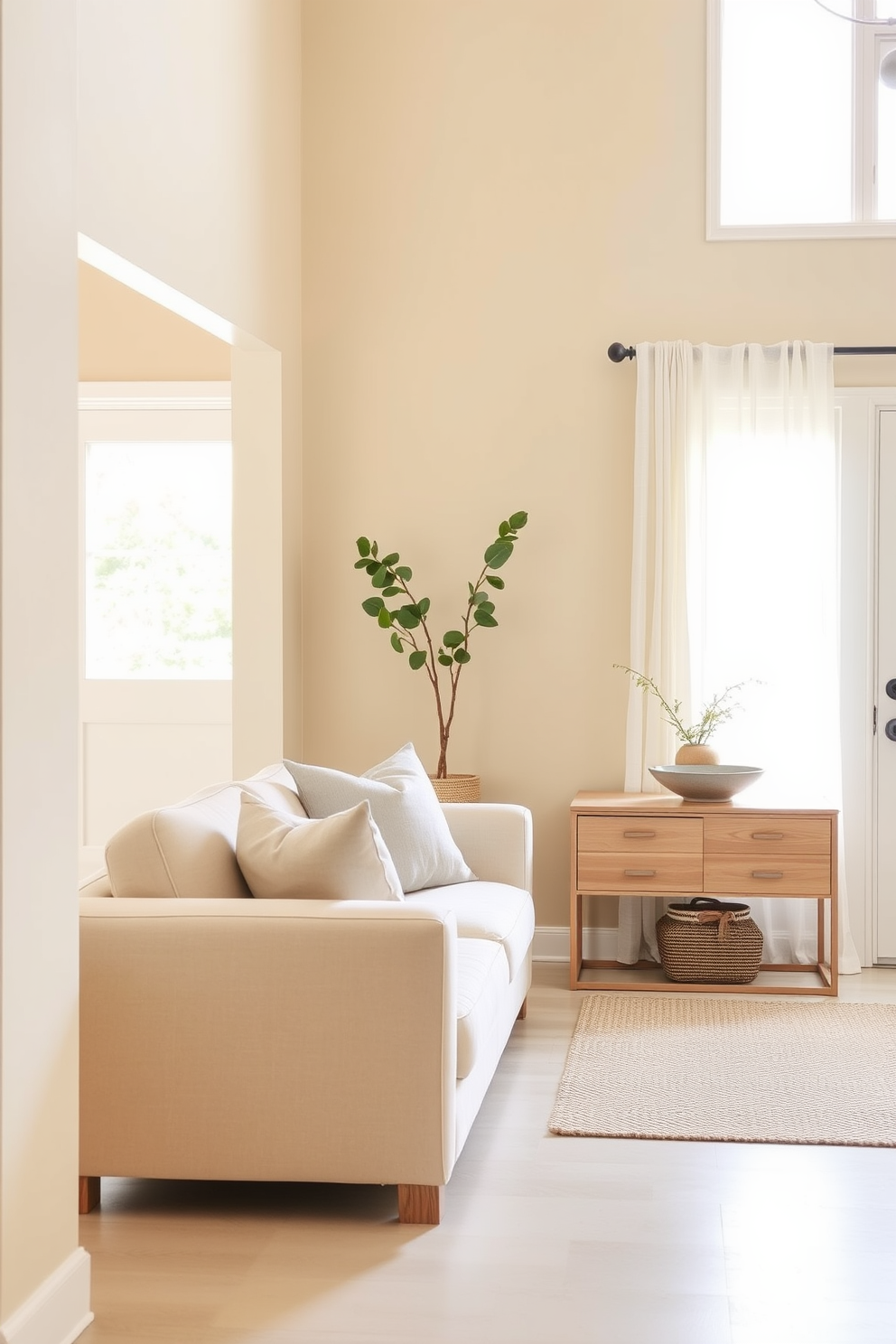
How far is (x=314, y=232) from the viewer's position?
5.41 m

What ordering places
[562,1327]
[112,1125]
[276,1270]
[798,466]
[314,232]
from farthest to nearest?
1. [314,232]
2. [798,466]
3. [112,1125]
4. [276,1270]
5. [562,1327]

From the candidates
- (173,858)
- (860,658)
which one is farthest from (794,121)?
(173,858)

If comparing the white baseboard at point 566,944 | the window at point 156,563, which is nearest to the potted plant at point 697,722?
the white baseboard at point 566,944

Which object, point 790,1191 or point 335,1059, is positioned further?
point 790,1191

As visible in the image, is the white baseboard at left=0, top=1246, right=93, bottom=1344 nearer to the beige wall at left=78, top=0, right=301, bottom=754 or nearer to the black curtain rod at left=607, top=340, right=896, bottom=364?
the beige wall at left=78, top=0, right=301, bottom=754

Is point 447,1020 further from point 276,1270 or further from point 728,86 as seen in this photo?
point 728,86

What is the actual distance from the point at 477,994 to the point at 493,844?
4.01 ft

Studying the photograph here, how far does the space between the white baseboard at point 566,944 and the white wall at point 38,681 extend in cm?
305

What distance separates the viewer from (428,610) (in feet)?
17.0

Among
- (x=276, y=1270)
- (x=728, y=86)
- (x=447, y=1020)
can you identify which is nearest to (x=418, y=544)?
(x=728, y=86)

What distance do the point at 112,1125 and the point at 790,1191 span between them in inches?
56.6

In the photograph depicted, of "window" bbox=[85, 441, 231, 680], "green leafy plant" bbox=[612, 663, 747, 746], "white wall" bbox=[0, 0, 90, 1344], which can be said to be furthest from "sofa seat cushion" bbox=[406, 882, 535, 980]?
"window" bbox=[85, 441, 231, 680]

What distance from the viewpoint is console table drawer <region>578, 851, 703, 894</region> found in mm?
4805

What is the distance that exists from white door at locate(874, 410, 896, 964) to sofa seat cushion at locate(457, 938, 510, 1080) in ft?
6.84
